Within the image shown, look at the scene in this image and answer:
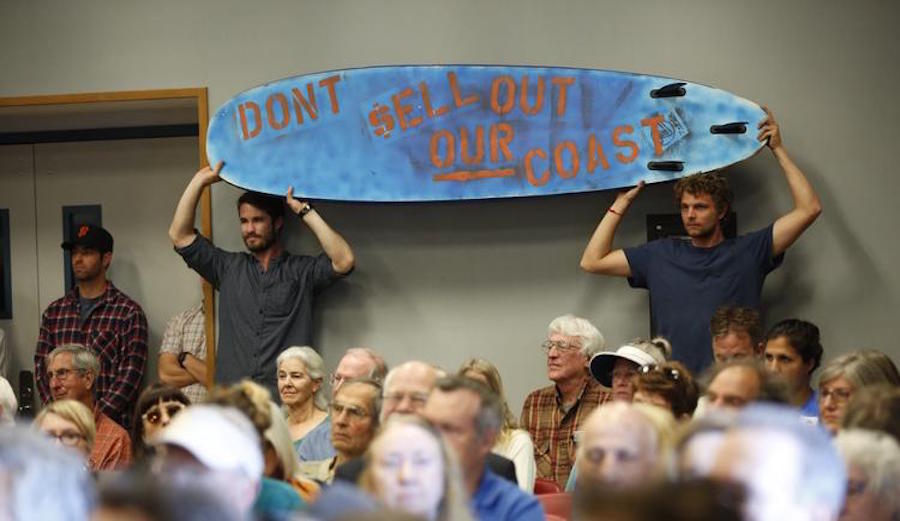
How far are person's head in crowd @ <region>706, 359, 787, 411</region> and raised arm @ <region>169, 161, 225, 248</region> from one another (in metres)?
2.57

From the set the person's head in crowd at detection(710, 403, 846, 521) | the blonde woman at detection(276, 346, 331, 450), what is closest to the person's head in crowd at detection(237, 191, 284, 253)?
the blonde woman at detection(276, 346, 331, 450)

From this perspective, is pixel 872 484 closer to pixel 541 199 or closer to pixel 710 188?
pixel 710 188

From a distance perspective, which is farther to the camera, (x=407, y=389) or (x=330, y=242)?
(x=330, y=242)

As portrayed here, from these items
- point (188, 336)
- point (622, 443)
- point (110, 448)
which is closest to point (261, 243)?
point (188, 336)

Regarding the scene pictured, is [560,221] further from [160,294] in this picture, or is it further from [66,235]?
[66,235]

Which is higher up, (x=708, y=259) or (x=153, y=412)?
(x=708, y=259)

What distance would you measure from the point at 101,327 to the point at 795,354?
9.47ft

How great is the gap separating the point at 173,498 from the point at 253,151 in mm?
3735

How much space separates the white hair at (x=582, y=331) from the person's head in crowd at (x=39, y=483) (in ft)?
8.84

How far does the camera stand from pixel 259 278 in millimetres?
5359

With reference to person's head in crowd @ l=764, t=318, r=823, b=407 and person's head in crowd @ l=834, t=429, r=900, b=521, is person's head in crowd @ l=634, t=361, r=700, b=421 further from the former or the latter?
person's head in crowd @ l=834, t=429, r=900, b=521

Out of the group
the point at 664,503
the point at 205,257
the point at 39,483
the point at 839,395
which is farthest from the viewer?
the point at 205,257

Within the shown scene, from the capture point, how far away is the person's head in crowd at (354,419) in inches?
151

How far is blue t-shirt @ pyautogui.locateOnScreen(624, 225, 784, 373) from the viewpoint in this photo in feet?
16.3
